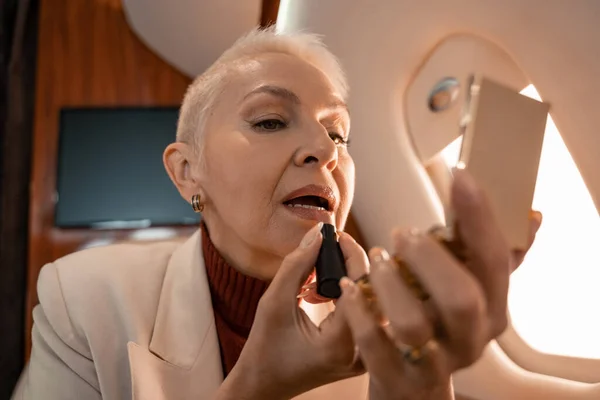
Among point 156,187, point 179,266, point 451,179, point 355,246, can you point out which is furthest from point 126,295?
point 156,187

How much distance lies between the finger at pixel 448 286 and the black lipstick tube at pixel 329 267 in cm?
7

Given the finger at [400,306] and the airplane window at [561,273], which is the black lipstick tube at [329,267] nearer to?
the finger at [400,306]

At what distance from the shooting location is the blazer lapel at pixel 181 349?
1.74 ft

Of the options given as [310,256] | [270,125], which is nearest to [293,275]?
[310,256]

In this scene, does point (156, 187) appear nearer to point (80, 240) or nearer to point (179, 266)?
point (80, 240)

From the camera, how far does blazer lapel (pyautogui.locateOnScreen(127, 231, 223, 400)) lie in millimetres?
529

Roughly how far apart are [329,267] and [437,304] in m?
0.09

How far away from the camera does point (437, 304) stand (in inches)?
9.2

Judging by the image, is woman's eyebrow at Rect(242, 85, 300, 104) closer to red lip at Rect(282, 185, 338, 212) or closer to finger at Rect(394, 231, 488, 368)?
red lip at Rect(282, 185, 338, 212)

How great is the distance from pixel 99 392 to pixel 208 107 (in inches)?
15.4

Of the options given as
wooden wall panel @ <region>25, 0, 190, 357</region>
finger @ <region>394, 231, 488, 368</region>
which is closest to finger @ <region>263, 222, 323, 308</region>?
finger @ <region>394, 231, 488, 368</region>

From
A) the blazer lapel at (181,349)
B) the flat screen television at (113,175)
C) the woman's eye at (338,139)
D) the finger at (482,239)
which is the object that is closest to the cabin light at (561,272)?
the finger at (482,239)

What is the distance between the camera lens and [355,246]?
13.8 inches

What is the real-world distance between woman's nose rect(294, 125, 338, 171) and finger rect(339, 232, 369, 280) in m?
0.12
